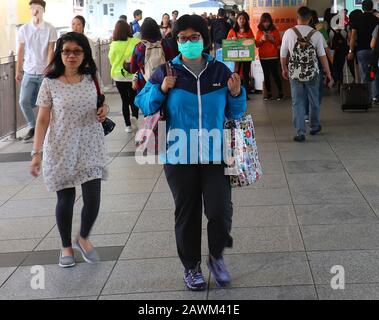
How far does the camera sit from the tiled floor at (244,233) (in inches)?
183

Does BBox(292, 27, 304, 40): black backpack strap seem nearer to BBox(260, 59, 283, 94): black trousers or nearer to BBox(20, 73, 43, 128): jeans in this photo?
BBox(20, 73, 43, 128): jeans

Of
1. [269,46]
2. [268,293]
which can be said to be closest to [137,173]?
[268,293]

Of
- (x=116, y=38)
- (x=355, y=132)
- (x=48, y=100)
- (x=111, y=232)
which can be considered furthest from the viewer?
(x=116, y=38)

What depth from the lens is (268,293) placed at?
445 centimetres

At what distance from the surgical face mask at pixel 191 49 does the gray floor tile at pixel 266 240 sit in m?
1.58

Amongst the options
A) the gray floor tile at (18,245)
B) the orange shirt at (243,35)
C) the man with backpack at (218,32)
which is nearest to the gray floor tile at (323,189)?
the gray floor tile at (18,245)

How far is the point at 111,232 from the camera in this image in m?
5.97

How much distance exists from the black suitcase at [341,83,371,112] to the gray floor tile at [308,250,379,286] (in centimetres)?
747

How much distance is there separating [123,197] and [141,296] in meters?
2.78

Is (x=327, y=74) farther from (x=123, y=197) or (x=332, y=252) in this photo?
(x=332, y=252)

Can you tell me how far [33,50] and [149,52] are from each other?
2170 millimetres

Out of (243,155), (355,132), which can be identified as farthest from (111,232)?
(355,132)

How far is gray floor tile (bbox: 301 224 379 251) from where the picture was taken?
5273 mm
